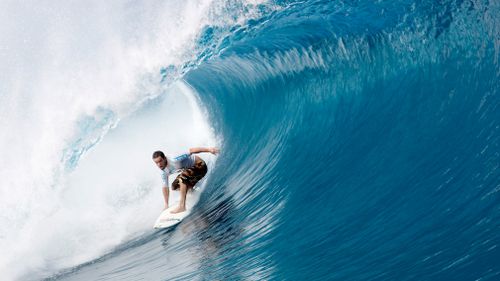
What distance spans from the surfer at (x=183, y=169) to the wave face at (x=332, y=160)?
28cm

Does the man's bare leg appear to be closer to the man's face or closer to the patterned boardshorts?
the patterned boardshorts

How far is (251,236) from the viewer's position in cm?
629

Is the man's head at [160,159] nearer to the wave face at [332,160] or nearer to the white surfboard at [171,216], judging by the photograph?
the white surfboard at [171,216]

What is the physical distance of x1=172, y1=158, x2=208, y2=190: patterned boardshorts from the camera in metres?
8.52

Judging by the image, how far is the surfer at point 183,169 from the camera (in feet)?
26.8

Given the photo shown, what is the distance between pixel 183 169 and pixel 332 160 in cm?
244

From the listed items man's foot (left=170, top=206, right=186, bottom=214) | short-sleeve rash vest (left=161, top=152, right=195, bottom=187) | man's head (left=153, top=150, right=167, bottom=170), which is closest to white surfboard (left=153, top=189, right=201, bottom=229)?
man's foot (left=170, top=206, right=186, bottom=214)

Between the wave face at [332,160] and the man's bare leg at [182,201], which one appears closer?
the wave face at [332,160]

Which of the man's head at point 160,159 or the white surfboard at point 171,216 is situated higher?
the man's head at point 160,159

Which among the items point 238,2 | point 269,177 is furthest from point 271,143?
point 238,2

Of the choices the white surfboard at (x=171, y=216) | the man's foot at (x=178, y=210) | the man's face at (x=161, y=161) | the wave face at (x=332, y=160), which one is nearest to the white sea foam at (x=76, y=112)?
the wave face at (x=332, y=160)

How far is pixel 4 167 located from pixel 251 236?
250 inches

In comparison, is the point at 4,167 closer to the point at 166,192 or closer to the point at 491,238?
the point at 166,192

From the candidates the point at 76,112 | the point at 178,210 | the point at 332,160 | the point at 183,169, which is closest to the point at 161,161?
the point at 183,169
